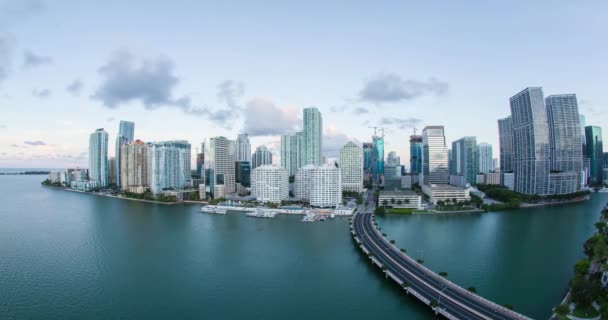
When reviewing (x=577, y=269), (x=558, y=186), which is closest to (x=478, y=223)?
(x=577, y=269)

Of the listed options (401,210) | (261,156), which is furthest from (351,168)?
(261,156)

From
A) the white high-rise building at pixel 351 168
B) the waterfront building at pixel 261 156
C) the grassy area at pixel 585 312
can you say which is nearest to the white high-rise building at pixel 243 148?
the waterfront building at pixel 261 156

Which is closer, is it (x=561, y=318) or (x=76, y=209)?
(x=561, y=318)

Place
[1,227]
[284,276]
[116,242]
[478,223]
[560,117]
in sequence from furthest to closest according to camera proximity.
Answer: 1. [560,117]
2. [478,223]
3. [1,227]
4. [116,242]
5. [284,276]

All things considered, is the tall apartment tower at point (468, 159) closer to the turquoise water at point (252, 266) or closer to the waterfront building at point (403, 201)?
the waterfront building at point (403, 201)

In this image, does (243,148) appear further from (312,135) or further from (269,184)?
(269,184)

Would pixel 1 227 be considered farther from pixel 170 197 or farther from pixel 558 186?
pixel 558 186
